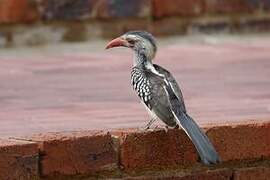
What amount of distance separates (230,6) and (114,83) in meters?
2.01

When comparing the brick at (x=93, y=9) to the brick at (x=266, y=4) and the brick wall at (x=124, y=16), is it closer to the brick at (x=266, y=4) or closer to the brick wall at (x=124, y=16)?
the brick wall at (x=124, y=16)

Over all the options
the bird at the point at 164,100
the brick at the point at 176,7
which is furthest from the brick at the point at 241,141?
the brick at the point at 176,7

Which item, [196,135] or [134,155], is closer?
[196,135]

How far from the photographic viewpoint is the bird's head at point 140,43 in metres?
3.88

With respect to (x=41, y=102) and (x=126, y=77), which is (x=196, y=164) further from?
(x=126, y=77)

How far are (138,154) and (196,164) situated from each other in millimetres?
233

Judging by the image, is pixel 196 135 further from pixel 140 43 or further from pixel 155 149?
pixel 140 43

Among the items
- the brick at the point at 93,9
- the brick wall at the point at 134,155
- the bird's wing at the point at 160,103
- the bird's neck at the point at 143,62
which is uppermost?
the bird's neck at the point at 143,62

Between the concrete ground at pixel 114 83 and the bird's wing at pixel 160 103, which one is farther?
the concrete ground at pixel 114 83

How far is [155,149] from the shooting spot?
12.3 feet

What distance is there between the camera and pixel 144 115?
4359 mm

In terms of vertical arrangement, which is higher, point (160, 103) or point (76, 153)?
point (160, 103)

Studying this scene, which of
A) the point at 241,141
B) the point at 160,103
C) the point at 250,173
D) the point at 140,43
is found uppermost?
the point at 140,43

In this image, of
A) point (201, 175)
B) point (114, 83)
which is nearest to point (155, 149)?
point (201, 175)
